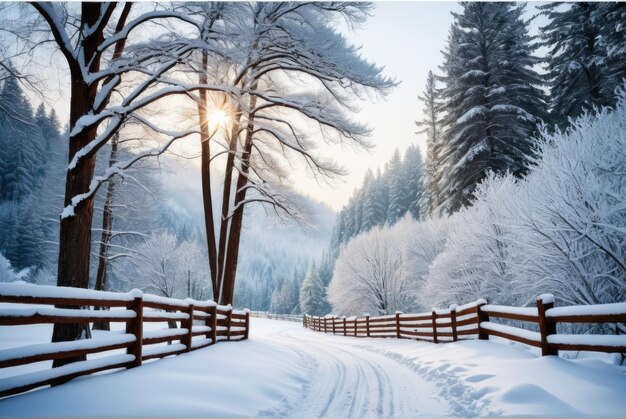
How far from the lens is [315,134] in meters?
12.4

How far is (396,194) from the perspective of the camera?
55188mm

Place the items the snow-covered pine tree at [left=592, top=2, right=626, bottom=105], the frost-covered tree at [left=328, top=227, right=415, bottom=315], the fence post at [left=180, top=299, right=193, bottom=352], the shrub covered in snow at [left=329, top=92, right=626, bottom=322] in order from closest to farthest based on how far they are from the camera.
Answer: the fence post at [left=180, top=299, right=193, bottom=352] → the shrub covered in snow at [left=329, top=92, right=626, bottom=322] → the snow-covered pine tree at [left=592, top=2, right=626, bottom=105] → the frost-covered tree at [left=328, top=227, right=415, bottom=315]

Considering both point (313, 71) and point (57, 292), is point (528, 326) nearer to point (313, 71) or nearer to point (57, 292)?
point (313, 71)

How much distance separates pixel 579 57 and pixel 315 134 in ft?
53.5

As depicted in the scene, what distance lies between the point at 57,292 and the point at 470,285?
1703 cm

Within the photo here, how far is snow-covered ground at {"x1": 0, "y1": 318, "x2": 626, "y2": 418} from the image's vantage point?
3775mm

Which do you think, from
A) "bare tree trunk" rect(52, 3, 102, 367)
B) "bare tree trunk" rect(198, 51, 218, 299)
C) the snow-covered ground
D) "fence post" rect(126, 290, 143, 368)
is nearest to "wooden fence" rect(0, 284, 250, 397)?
"fence post" rect(126, 290, 143, 368)

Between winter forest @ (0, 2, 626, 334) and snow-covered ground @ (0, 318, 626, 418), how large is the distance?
8.14 feet

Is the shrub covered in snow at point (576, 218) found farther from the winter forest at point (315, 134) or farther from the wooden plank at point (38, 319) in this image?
the wooden plank at point (38, 319)

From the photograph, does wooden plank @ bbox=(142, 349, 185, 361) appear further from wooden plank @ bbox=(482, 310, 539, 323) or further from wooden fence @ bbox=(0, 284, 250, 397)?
wooden plank @ bbox=(482, 310, 539, 323)

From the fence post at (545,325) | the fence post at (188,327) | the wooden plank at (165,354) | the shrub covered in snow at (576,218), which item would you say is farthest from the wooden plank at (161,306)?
the shrub covered in snow at (576,218)

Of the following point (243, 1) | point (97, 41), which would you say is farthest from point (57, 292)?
point (243, 1)

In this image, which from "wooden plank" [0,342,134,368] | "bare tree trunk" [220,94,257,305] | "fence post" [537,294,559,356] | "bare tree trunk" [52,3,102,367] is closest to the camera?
"wooden plank" [0,342,134,368]

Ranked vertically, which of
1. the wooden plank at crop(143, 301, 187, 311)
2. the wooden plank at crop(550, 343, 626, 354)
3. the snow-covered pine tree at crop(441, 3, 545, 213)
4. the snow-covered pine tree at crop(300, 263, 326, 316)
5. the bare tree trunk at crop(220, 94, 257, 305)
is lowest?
the snow-covered pine tree at crop(300, 263, 326, 316)
